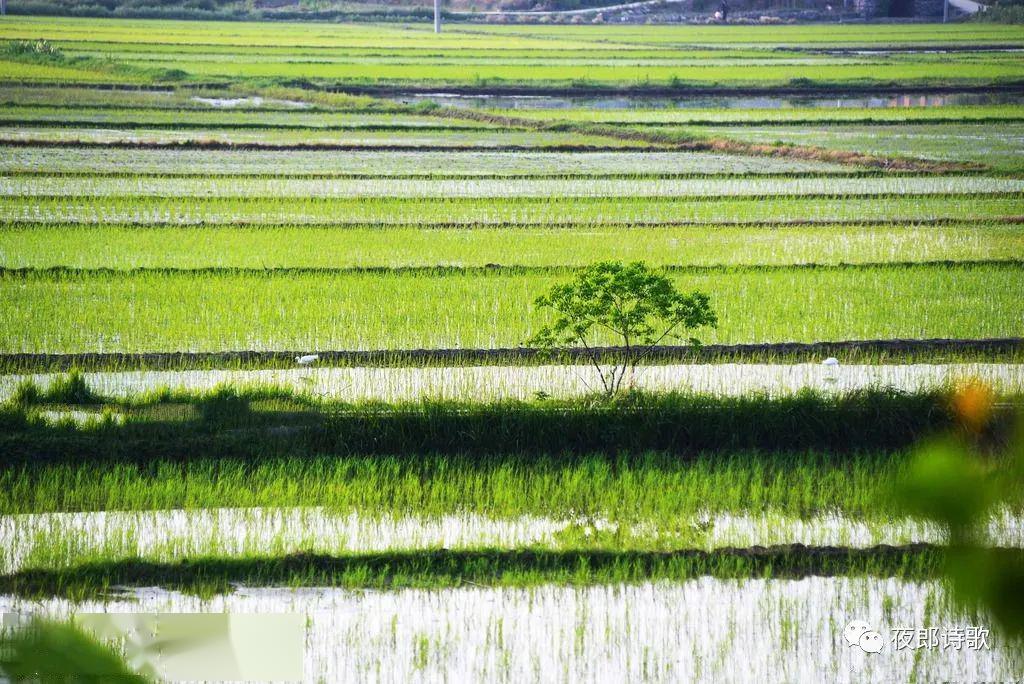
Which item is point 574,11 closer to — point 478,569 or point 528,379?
point 528,379

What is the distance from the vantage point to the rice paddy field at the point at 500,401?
3129mm

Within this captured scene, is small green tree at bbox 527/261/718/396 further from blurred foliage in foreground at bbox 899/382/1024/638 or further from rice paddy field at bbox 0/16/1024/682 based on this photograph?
blurred foliage in foreground at bbox 899/382/1024/638

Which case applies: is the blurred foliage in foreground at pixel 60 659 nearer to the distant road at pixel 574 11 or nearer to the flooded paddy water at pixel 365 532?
the flooded paddy water at pixel 365 532

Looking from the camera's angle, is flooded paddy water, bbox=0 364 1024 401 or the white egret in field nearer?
flooded paddy water, bbox=0 364 1024 401

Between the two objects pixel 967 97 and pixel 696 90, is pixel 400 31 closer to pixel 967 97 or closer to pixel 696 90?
pixel 696 90

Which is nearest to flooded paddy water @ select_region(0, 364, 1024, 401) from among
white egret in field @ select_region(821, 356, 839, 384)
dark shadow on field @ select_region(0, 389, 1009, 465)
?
white egret in field @ select_region(821, 356, 839, 384)

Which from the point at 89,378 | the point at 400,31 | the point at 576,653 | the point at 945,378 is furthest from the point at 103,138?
the point at 400,31

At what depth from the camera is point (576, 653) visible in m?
2.95

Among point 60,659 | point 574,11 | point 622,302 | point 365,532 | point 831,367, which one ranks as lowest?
point 365,532

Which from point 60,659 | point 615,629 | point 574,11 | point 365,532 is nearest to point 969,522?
point 60,659

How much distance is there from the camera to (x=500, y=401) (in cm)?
474

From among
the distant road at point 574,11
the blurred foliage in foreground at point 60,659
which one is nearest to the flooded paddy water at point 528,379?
the blurred foliage in foreground at point 60,659

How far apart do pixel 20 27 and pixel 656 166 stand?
13.7 meters

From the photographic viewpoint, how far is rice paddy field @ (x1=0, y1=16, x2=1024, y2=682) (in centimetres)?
313
